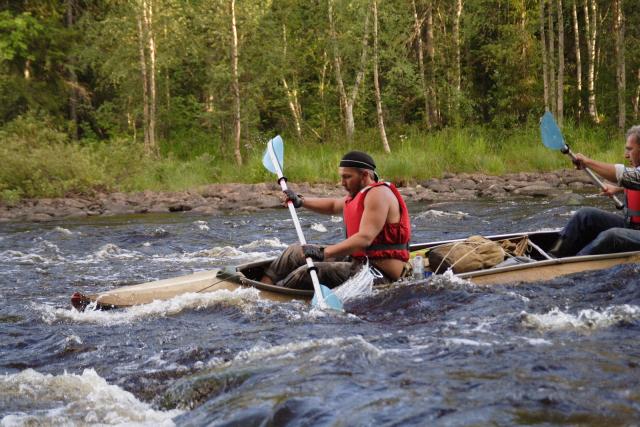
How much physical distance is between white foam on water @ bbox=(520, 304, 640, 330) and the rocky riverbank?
926cm

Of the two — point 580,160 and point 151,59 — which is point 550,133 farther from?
point 151,59

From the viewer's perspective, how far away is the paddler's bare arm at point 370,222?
5191 mm

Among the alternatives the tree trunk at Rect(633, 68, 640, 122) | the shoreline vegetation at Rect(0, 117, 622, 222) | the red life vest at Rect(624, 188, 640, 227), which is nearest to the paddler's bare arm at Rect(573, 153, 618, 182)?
the red life vest at Rect(624, 188, 640, 227)

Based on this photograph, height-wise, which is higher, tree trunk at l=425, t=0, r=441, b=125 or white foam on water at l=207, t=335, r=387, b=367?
tree trunk at l=425, t=0, r=441, b=125

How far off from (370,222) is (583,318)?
1415 millimetres

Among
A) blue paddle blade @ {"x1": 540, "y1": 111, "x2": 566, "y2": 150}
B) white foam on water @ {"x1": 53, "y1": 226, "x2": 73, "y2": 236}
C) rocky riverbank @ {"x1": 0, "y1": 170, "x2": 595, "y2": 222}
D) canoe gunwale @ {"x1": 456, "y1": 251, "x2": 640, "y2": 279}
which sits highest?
blue paddle blade @ {"x1": 540, "y1": 111, "x2": 566, "y2": 150}

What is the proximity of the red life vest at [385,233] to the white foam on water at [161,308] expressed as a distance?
77 centimetres

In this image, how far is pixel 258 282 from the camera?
536 centimetres

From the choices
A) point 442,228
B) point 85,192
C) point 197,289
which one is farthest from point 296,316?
point 85,192

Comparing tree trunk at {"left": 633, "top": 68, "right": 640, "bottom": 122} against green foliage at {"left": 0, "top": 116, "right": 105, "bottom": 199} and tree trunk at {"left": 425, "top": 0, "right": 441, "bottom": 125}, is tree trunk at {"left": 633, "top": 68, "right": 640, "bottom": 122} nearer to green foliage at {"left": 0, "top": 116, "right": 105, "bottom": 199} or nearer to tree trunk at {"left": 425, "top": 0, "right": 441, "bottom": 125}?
tree trunk at {"left": 425, "top": 0, "right": 441, "bottom": 125}

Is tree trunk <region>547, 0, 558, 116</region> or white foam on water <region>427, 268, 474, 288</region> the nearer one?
white foam on water <region>427, 268, 474, 288</region>

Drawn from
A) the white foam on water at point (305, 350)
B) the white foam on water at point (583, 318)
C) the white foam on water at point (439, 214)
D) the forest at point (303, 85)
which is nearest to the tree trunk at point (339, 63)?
the forest at point (303, 85)

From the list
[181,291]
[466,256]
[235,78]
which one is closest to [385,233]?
[466,256]

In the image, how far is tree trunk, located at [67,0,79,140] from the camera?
71.2ft
